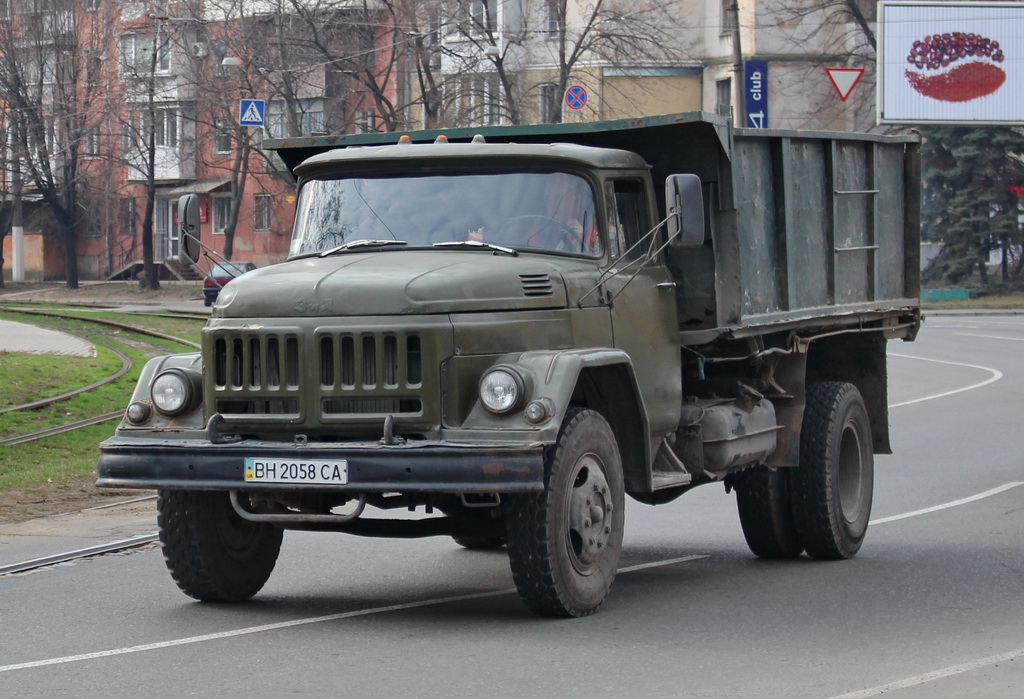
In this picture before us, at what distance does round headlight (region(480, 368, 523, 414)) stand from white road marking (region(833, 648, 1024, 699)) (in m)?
2.02

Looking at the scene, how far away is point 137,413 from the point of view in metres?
7.90

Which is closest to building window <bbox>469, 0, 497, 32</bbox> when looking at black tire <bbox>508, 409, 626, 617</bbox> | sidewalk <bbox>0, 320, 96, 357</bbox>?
sidewalk <bbox>0, 320, 96, 357</bbox>

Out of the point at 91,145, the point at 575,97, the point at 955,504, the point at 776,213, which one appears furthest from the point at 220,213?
the point at 776,213

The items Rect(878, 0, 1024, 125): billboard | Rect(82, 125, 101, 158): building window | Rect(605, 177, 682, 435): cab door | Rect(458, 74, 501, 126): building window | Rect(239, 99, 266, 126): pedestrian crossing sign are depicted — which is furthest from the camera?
Rect(82, 125, 101, 158): building window

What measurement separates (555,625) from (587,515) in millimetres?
536

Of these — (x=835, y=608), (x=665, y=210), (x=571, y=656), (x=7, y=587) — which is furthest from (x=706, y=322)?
(x=7, y=587)

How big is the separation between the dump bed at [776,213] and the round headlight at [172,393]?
209 centimetres

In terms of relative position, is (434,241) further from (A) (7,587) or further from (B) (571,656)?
(A) (7,587)

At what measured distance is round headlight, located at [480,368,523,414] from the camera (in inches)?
288

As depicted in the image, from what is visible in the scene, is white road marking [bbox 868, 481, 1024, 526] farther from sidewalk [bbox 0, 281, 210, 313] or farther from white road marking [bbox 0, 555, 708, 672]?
sidewalk [bbox 0, 281, 210, 313]

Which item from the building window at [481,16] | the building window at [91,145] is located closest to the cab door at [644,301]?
the building window at [481,16]

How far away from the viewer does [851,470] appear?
10938mm

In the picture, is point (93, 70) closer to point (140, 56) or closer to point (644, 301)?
point (140, 56)

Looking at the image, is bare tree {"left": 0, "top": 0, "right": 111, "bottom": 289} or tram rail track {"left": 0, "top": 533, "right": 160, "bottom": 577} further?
bare tree {"left": 0, "top": 0, "right": 111, "bottom": 289}
